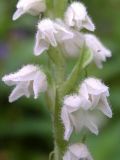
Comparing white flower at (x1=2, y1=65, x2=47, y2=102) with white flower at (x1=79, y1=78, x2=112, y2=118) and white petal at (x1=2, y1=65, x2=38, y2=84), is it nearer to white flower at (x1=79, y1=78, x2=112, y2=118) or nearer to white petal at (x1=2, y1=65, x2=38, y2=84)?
white petal at (x1=2, y1=65, x2=38, y2=84)

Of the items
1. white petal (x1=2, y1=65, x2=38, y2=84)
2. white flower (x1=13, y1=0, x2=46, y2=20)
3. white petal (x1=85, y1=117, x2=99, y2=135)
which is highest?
white flower (x1=13, y1=0, x2=46, y2=20)

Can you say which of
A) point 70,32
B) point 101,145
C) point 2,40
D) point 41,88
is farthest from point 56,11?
point 2,40

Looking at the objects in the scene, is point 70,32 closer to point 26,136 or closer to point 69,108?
point 69,108

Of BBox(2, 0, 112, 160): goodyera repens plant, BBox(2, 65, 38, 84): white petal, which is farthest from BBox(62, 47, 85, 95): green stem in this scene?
BBox(2, 65, 38, 84): white petal

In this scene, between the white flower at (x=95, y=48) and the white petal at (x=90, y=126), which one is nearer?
the white petal at (x=90, y=126)

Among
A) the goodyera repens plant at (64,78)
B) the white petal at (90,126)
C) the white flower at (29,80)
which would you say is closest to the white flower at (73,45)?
the goodyera repens plant at (64,78)

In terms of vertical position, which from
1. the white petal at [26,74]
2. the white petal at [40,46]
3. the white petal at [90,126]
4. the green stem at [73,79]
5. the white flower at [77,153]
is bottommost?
the white flower at [77,153]

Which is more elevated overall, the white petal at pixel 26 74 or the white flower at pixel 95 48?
the white petal at pixel 26 74

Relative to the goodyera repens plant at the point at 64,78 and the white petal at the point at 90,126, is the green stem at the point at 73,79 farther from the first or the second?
the white petal at the point at 90,126

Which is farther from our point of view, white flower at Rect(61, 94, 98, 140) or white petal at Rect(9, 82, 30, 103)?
white petal at Rect(9, 82, 30, 103)
